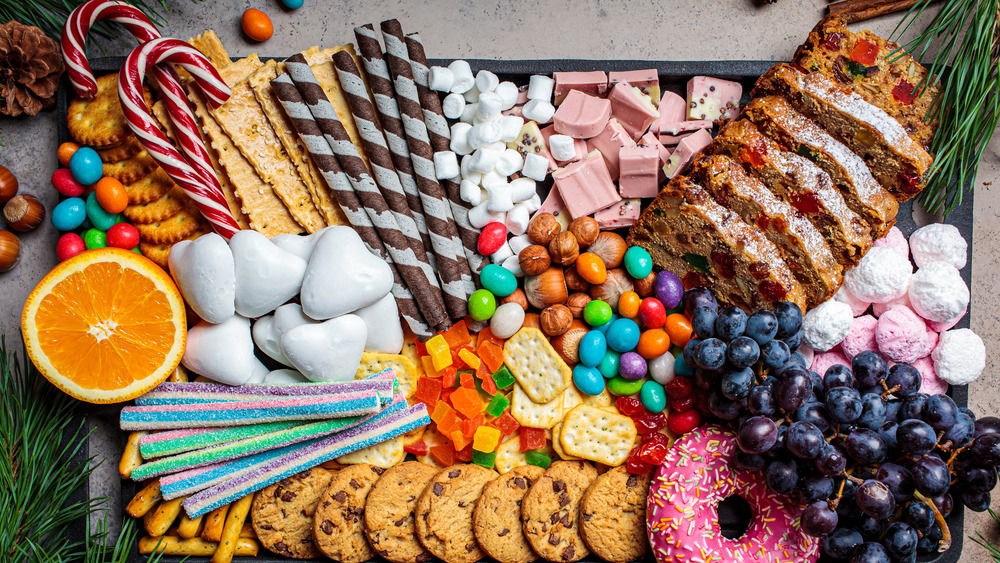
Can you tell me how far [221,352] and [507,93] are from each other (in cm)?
145

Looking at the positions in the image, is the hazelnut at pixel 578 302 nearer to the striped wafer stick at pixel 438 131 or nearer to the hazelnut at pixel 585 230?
the hazelnut at pixel 585 230

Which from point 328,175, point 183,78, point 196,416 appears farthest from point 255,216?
point 196,416

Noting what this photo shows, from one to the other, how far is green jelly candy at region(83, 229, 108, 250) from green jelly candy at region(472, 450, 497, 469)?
1.66 m

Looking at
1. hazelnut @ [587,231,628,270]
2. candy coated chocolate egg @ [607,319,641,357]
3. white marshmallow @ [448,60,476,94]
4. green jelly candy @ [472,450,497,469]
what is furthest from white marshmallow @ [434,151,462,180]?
green jelly candy @ [472,450,497,469]

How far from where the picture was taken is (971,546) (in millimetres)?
2480

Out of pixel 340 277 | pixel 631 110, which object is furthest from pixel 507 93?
pixel 340 277

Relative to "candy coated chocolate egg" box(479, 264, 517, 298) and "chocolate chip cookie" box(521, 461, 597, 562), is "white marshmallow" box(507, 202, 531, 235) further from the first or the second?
"chocolate chip cookie" box(521, 461, 597, 562)

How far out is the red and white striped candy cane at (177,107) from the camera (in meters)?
2.07

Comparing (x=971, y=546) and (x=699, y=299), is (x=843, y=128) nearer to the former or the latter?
(x=699, y=299)

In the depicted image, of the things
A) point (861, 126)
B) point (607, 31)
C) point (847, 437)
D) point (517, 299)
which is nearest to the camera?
point (847, 437)

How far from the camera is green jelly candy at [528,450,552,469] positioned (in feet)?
Result: 7.61

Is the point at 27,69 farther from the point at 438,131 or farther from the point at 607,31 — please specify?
the point at 607,31

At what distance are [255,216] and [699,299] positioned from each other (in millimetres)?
1694

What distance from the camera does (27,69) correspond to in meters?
2.22
